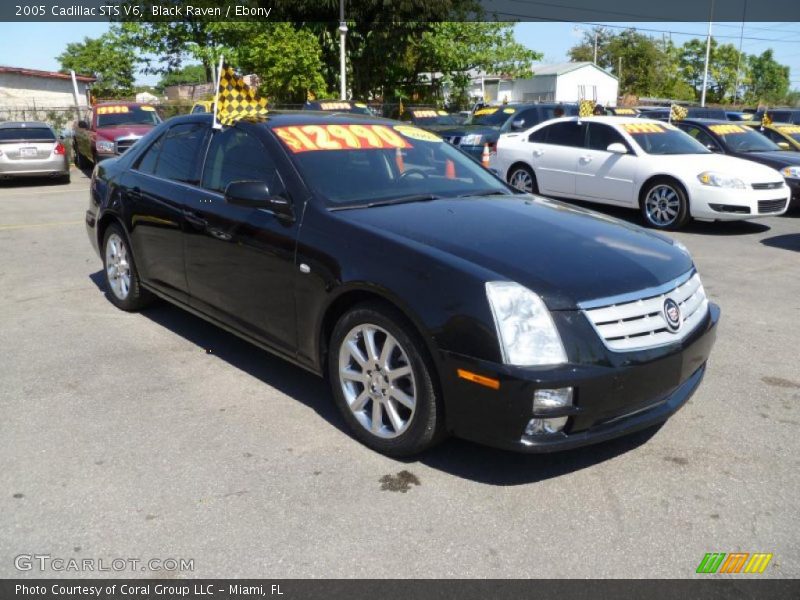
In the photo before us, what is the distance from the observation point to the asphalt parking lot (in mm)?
2869

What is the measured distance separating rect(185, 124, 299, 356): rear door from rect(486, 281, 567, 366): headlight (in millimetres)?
1296

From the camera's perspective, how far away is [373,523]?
307cm

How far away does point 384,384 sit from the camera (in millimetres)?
3543

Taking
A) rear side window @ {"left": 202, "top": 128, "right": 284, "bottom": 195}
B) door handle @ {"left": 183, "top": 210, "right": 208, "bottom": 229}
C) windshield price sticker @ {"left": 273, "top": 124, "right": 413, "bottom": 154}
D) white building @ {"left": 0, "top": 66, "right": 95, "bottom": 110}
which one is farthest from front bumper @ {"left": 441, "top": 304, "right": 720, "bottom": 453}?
white building @ {"left": 0, "top": 66, "right": 95, "bottom": 110}

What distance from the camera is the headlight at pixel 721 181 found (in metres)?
9.79

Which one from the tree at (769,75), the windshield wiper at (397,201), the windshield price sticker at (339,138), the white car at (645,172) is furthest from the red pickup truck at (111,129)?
the tree at (769,75)

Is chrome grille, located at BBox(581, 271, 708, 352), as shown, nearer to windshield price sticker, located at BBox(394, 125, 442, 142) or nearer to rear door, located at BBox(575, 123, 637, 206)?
windshield price sticker, located at BBox(394, 125, 442, 142)

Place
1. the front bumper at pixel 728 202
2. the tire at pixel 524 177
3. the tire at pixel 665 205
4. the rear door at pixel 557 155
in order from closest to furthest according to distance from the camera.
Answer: the front bumper at pixel 728 202 → the tire at pixel 665 205 → the rear door at pixel 557 155 → the tire at pixel 524 177

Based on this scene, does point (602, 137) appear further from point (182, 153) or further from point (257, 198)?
point (257, 198)

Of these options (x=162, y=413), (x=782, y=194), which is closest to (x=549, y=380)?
(x=162, y=413)

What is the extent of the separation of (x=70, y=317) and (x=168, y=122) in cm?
183

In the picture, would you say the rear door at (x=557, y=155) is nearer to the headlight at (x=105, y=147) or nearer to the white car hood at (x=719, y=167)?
the white car hood at (x=719, y=167)

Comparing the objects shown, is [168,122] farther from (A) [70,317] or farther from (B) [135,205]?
(A) [70,317]

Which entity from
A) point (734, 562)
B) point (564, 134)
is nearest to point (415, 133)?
point (734, 562)
